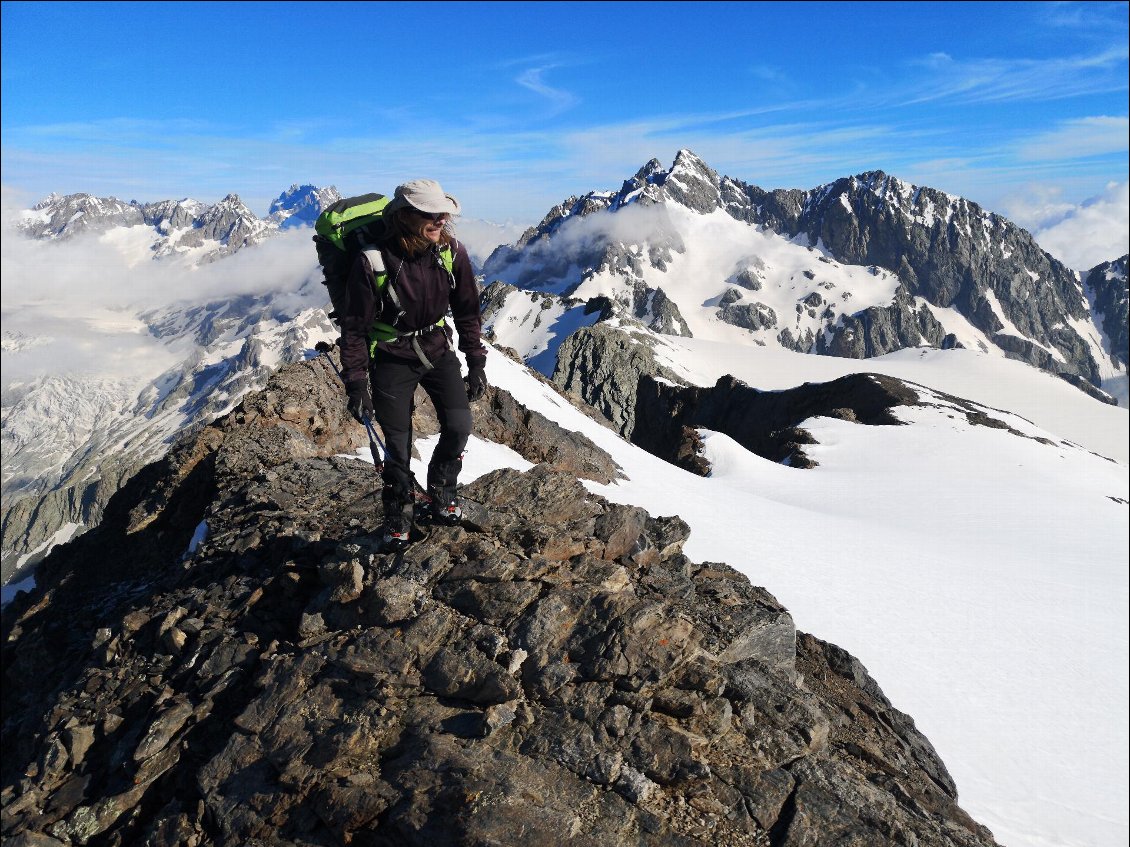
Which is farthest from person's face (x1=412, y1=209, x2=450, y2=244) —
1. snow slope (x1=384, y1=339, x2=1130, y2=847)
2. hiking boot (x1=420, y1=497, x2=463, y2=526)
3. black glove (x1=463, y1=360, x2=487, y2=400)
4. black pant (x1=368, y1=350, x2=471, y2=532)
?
snow slope (x1=384, y1=339, x2=1130, y2=847)

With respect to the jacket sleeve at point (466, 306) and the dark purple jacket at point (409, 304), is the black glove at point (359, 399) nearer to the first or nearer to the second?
the dark purple jacket at point (409, 304)

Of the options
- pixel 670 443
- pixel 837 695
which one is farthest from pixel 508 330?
pixel 837 695

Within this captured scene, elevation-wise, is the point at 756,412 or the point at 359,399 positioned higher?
the point at 359,399

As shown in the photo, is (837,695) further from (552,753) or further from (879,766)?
(552,753)

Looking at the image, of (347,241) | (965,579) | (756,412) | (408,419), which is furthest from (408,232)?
(756,412)

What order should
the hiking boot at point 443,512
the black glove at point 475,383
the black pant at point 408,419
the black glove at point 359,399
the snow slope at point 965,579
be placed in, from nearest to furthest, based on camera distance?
the black glove at point 359,399, the black pant at point 408,419, the black glove at point 475,383, the hiking boot at point 443,512, the snow slope at point 965,579

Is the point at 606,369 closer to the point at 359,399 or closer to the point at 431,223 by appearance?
the point at 359,399

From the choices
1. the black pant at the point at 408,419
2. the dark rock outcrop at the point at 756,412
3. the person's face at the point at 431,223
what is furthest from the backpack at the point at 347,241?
the dark rock outcrop at the point at 756,412

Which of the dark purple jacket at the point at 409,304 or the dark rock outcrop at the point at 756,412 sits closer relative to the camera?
the dark purple jacket at the point at 409,304

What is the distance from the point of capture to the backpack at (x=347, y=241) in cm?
746

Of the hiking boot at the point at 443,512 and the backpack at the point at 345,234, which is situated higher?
the backpack at the point at 345,234

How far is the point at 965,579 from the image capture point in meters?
22.8

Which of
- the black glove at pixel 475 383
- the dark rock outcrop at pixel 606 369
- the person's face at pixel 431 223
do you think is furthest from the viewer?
the dark rock outcrop at pixel 606 369

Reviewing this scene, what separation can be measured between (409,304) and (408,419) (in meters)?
→ 1.74
